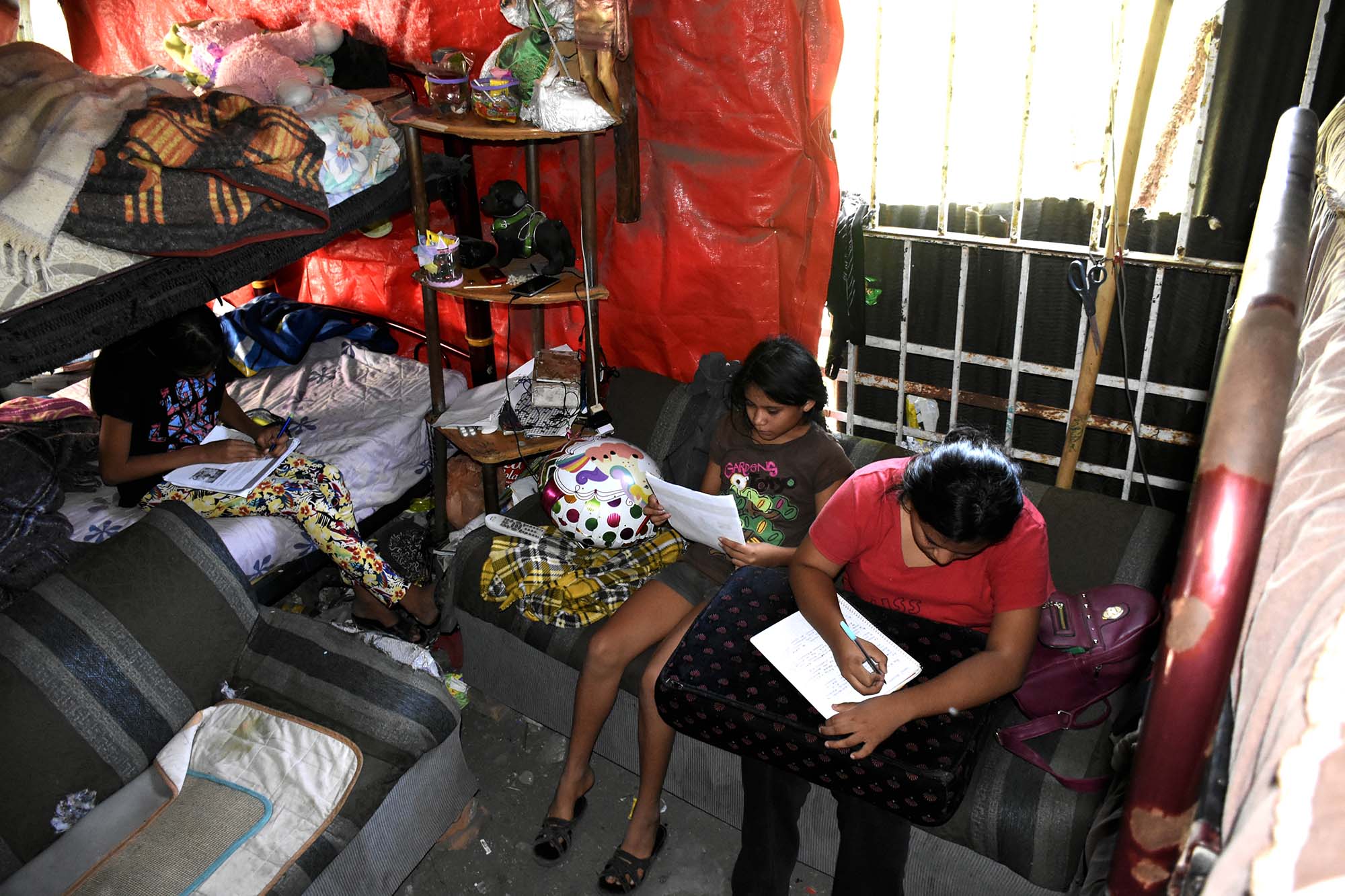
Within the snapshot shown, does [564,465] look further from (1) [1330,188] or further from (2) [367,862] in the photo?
(1) [1330,188]

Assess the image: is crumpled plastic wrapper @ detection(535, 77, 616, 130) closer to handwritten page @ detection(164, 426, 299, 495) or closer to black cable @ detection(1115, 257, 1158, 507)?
handwritten page @ detection(164, 426, 299, 495)

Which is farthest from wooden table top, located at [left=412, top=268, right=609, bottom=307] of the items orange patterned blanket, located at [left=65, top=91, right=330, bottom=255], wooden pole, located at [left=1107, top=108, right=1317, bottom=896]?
wooden pole, located at [left=1107, top=108, right=1317, bottom=896]

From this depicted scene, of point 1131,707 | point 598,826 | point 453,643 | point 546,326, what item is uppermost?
point 546,326

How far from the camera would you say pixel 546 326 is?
352 centimetres

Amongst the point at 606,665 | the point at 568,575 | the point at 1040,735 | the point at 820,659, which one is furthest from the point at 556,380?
the point at 1040,735

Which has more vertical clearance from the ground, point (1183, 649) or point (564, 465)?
point (1183, 649)

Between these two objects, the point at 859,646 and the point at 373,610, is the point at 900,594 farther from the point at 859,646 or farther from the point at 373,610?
the point at 373,610

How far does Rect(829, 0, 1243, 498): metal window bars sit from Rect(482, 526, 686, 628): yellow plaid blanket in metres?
0.96

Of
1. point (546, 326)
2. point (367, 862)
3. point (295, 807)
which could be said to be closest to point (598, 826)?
point (367, 862)

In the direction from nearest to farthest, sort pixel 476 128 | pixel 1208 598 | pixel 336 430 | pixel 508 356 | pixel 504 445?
pixel 1208 598, pixel 476 128, pixel 504 445, pixel 336 430, pixel 508 356

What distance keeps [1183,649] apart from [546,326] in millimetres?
3088

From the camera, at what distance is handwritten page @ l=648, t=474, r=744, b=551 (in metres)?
2.15

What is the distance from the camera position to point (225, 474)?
9.34 ft

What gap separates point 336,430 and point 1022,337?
2407 mm
